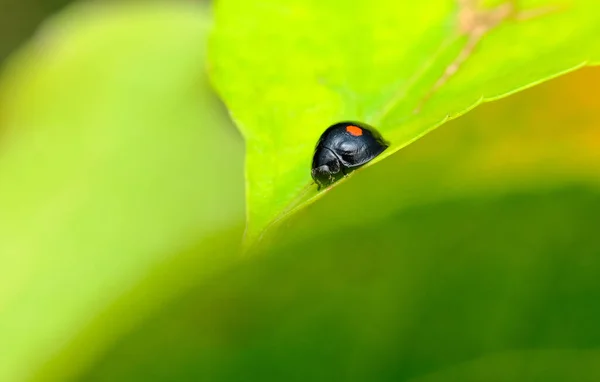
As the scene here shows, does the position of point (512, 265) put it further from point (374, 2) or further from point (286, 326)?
point (374, 2)

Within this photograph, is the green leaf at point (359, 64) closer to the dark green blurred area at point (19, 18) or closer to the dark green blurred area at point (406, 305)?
the dark green blurred area at point (406, 305)

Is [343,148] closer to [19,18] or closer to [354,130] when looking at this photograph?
[354,130]

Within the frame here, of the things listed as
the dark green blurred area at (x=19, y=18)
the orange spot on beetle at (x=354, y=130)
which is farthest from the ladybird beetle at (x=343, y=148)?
the dark green blurred area at (x=19, y=18)

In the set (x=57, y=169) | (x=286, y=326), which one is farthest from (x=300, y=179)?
(x=57, y=169)

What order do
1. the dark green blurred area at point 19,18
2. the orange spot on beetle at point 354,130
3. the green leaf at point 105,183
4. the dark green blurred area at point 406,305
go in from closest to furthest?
the dark green blurred area at point 406,305
the green leaf at point 105,183
the orange spot on beetle at point 354,130
the dark green blurred area at point 19,18

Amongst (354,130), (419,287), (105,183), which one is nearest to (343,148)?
(354,130)

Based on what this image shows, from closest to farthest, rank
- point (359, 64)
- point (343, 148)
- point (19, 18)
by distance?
point (359, 64), point (343, 148), point (19, 18)

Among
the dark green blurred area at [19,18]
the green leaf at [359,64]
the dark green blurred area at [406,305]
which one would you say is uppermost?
the dark green blurred area at [19,18]
